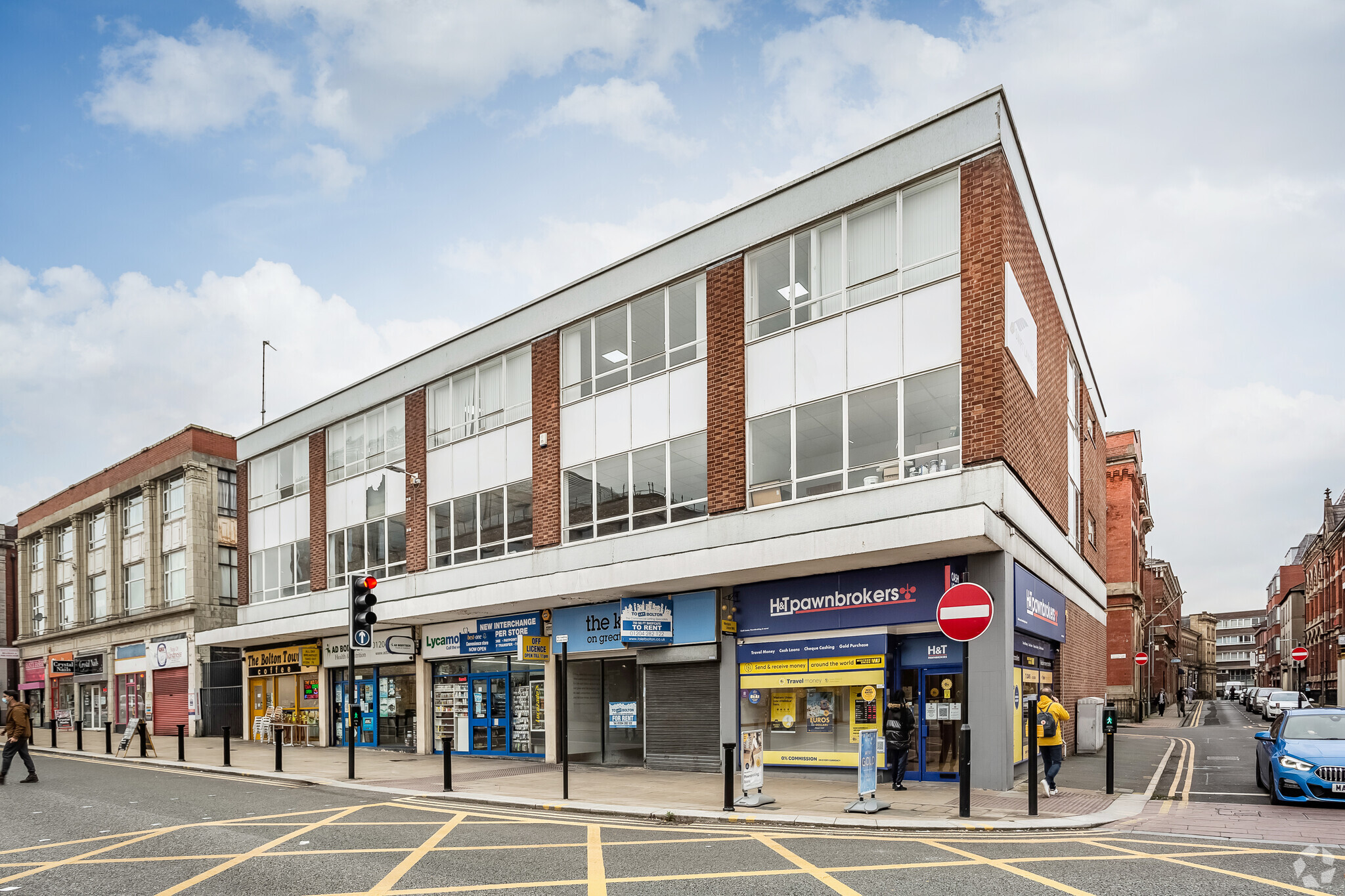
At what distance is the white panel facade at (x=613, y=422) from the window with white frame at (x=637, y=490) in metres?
0.22

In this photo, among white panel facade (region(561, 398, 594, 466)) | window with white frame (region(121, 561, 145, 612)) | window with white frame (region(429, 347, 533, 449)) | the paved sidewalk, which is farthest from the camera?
window with white frame (region(121, 561, 145, 612))

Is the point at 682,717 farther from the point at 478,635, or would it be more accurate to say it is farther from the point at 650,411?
the point at 478,635

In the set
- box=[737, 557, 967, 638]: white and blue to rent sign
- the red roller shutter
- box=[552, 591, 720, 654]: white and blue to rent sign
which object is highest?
box=[737, 557, 967, 638]: white and blue to rent sign

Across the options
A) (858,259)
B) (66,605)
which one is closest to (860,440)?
(858,259)

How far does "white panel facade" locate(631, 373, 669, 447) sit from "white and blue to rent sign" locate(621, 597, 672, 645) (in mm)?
3252

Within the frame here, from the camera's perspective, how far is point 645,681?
19.8 metres

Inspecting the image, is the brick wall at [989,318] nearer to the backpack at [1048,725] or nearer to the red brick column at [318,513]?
the backpack at [1048,725]

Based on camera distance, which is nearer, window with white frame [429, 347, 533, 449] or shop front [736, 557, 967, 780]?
shop front [736, 557, 967, 780]

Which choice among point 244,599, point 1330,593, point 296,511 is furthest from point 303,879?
point 1330,593

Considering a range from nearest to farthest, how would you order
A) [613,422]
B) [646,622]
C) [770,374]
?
[770,374], [646,622], [613,422]

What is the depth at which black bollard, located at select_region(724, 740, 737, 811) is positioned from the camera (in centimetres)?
1272

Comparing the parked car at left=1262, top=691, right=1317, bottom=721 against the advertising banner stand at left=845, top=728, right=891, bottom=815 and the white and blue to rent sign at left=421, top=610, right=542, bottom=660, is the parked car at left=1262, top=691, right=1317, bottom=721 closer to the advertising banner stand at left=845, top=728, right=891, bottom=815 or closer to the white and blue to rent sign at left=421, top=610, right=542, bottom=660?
the white and blue to rent sign at left=421, top=610, right=542, bottom=660

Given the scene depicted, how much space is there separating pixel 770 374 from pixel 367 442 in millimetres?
14247

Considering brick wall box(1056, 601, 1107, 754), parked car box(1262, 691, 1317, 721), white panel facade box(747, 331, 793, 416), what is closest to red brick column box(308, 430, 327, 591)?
white panel facade box(747, 331, 793, 416)
